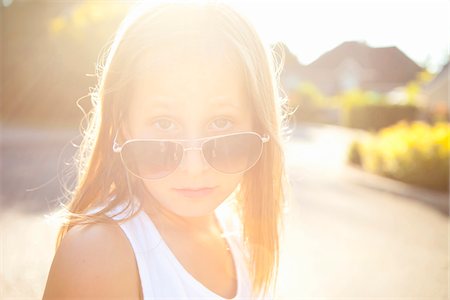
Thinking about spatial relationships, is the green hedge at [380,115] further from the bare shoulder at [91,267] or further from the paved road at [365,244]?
the bare shoulder at [91,267]

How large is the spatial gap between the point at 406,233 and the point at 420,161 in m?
3.43

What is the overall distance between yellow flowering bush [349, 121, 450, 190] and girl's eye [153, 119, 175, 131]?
8.59 metres

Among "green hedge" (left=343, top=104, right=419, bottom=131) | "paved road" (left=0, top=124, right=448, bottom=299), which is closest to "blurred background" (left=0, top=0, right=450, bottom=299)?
"paved road" (left=0, top=124, right=448, bottom=299)

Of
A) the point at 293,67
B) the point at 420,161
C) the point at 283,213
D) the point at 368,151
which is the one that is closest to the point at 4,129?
the point at 368,151

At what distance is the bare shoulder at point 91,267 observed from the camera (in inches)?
47.9

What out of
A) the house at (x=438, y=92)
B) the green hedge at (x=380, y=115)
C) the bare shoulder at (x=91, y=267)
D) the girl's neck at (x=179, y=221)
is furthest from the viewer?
the green hedge at (x=380, y=115)

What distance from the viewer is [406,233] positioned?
646 cm

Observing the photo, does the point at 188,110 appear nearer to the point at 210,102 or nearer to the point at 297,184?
the point at 210,102

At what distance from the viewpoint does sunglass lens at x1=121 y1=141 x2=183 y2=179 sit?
61.7 inches

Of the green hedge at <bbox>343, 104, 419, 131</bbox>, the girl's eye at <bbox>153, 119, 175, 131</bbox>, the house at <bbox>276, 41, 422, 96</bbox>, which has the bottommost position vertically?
the girl's eye at <bbox>153, 119, 175, 131</bbox>

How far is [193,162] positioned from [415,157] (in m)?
8.91

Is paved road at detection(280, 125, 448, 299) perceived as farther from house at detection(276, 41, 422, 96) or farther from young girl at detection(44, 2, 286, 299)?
house at detection(276, 41, 422, 96)

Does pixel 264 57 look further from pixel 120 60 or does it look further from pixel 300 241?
pixel 300 241

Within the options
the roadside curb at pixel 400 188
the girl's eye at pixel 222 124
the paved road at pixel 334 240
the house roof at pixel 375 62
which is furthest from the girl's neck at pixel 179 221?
the house roof at pixel 375 62
